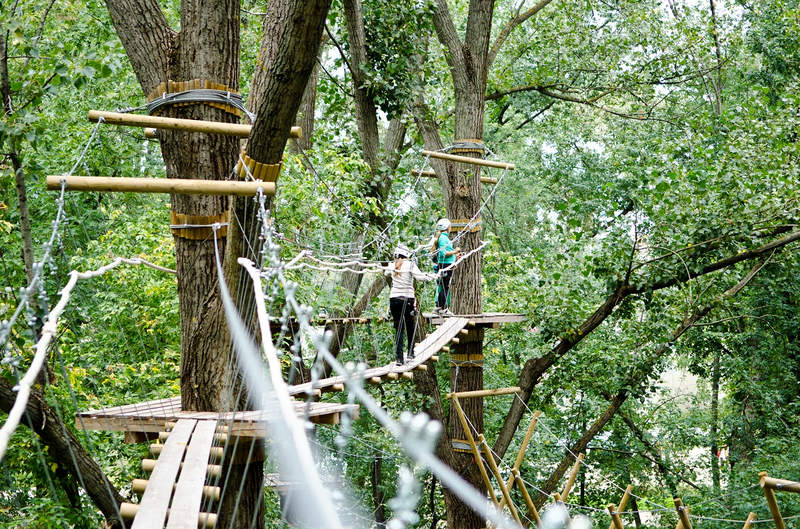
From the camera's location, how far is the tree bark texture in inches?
128

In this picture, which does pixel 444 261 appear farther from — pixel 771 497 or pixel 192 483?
pixel 192 483

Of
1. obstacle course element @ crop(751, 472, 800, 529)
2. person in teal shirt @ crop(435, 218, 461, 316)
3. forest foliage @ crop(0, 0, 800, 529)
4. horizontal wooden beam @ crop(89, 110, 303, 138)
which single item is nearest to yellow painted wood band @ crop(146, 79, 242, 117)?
horizontal wooden beam @ crop(89, 110, 303, 138)

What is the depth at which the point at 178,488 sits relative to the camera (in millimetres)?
2057

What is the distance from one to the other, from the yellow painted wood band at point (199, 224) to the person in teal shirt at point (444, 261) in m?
2.82

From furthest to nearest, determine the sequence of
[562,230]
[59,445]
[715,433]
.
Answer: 1. [715,433]
2. [562,230]
3. [59,445]

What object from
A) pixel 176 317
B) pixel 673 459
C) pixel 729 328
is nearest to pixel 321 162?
pixel 176 317

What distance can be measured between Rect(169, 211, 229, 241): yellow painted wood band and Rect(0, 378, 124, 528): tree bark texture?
0.95 m

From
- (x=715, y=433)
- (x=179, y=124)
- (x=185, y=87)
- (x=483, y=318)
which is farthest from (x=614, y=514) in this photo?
(x=715, y=433)

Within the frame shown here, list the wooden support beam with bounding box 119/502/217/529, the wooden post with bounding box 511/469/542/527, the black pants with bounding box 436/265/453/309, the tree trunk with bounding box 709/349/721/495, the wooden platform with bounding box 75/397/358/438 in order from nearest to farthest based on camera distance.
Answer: the wooden support beam with bounding box 119/502/217/529 < the wooden platform with bounding box 75/397/358/438 < the wooden post with bounding box 511/469/542/527 < the black pants with bounding box 436/265/453/309 < the tree trunk with bounding box 709/349/721/495

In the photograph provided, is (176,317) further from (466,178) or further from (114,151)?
(466,178)

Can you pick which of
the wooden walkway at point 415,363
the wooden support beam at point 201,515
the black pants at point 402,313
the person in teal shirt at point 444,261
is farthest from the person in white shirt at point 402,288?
the wooden support beam at point 201,515

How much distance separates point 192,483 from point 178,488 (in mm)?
52

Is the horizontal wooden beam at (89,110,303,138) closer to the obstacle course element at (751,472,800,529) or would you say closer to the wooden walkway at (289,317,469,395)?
the wooden walkway at (289,317,469,395)

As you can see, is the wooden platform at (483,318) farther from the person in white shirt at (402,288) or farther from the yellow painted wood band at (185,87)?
the yellow painted wood band at (185,87)
